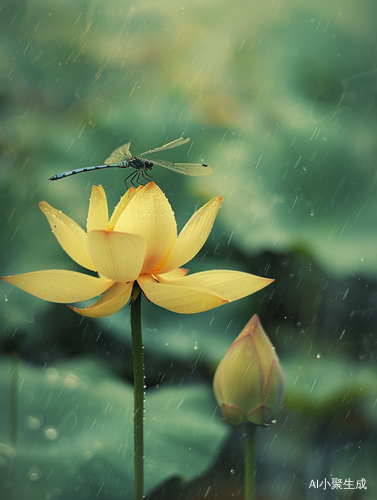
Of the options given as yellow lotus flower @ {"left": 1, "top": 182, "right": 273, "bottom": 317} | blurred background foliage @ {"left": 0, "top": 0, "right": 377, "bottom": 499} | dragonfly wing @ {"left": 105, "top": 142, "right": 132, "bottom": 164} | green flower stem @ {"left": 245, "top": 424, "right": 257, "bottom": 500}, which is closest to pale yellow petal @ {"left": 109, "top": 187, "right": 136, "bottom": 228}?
yellow lotus flower @ {"left": 1, "top": 182, "right": 273, "bottom": 317}

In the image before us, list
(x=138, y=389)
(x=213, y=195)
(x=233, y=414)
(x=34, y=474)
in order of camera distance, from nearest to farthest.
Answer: (x=138, y=389) → (x=233, y=414) → (x=34, y=474) → (x=213, y=195)

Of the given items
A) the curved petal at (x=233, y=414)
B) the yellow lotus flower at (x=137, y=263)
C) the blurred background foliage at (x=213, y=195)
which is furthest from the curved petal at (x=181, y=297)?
the blurred background foliage at (x=213, y=195)

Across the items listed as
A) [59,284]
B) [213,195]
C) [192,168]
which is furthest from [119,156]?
[213,195]

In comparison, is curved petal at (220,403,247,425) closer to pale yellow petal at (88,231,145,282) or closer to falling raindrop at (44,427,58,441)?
pale yellow petal at (88,231,145,282)

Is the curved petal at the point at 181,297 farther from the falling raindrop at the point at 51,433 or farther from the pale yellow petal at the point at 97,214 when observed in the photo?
the falling raindrop at the point at 51,433

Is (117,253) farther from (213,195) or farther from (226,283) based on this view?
(213,195)

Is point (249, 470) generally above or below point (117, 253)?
below

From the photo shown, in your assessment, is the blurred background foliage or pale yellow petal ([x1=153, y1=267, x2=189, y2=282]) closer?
pale yellow petal ([x1=153, y1=267, x2=189, y2=282])
